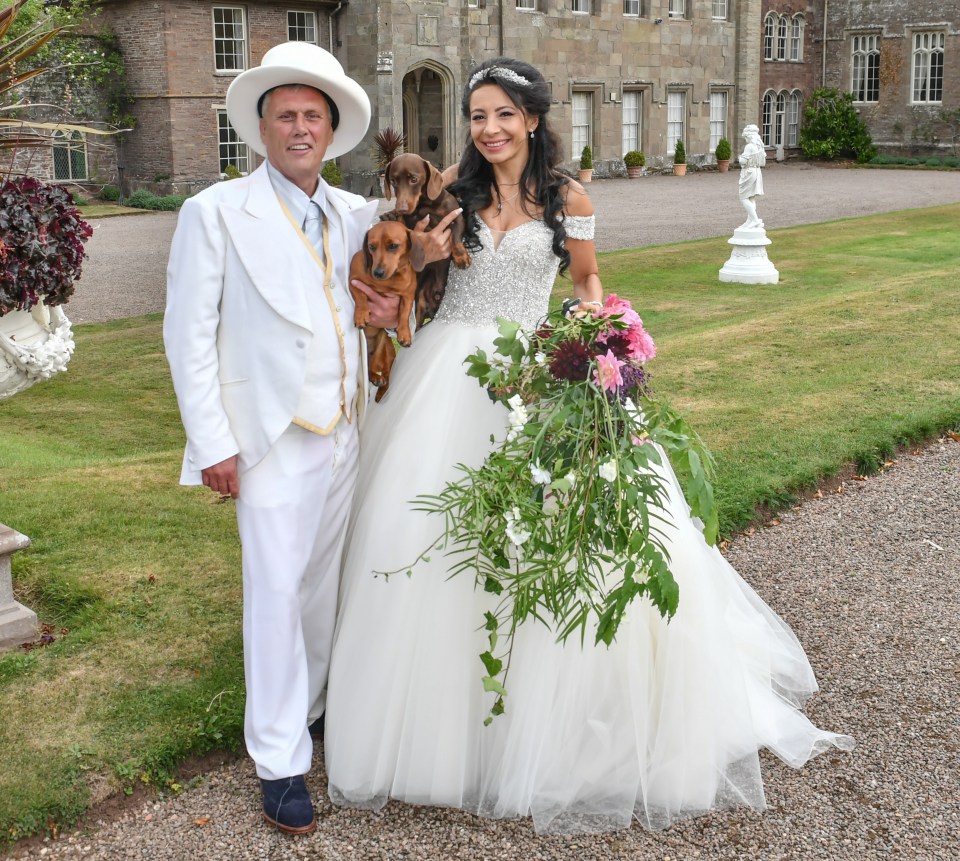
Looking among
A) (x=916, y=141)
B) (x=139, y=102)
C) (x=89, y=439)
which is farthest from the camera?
(x=916, y=141)

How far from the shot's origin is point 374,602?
3.13 m

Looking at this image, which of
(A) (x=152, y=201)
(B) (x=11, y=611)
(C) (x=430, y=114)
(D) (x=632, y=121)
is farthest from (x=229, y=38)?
(B) (x=11, y=611)

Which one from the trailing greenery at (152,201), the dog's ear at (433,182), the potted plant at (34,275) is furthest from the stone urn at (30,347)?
the trailing greenery at (152,201)

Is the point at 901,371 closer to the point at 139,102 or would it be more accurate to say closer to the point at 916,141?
the point at 139,102

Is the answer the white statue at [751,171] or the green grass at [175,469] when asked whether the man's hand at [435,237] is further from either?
the white statue at [751,171]

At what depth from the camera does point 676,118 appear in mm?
31688

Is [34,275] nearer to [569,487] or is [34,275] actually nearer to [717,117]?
[569,487]

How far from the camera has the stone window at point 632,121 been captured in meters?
30.3

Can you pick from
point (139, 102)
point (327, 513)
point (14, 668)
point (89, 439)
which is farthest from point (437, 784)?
point (139, 102)

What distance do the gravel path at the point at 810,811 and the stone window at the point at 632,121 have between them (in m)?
27.5

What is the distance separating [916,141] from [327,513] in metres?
35.9

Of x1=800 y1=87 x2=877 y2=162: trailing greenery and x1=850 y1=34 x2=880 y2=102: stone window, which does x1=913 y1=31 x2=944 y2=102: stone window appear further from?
x1=800 y1=87 x2=877 y2=162: trailing greenery

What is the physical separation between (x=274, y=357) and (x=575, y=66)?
27.2 m

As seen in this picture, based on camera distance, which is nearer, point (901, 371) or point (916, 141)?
point (901, 371)
